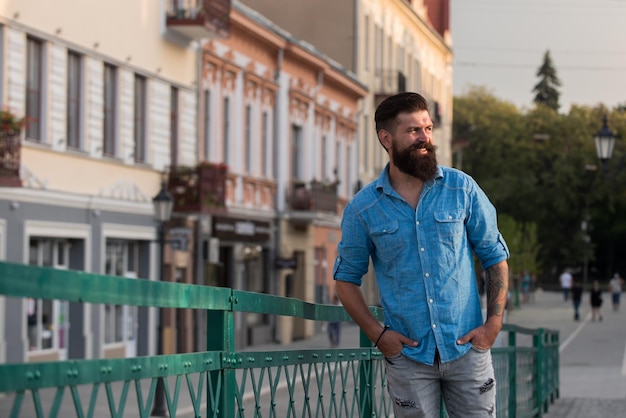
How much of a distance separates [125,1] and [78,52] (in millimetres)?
2513

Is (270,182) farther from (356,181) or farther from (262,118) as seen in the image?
(356,181)

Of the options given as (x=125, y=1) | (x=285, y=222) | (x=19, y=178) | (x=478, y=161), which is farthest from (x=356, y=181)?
(x=478, y=161)

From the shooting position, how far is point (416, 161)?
5.46 m

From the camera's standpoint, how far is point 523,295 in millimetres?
78438

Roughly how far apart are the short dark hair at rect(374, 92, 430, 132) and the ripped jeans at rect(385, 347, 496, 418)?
871 millimetres

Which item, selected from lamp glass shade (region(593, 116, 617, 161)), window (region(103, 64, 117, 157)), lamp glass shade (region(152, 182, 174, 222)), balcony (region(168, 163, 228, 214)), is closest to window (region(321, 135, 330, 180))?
balcony (region(168, 163, 228, 214))

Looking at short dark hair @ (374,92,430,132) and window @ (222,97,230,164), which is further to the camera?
window @ (222,97,230,164)

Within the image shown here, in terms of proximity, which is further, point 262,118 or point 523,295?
point 523,295

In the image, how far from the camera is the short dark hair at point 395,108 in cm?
543

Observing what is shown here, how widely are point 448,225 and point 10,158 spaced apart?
18228 millimetres

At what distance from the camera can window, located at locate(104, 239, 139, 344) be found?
28625 millimetres

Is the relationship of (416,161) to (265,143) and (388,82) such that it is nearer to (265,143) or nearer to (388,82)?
(265,143)

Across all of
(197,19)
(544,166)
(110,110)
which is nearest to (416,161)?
(110,110)

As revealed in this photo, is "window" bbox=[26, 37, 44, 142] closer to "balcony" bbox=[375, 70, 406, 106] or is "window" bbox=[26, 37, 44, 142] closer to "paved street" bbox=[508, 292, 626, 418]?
"paved street" bbox=[508, 292, 626, 418]
